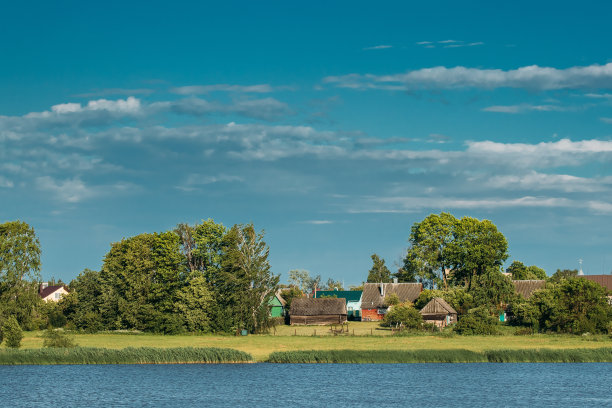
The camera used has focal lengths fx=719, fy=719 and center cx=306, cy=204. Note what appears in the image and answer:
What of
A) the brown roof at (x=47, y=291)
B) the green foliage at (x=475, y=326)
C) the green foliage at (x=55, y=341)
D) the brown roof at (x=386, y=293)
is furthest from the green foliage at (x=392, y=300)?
the brown roof at (x=47, y=291)

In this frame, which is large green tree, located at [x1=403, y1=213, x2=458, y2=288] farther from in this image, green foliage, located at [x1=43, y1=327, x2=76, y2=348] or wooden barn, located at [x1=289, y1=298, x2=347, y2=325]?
green foliage, located at [x1=43, y1=327, x2=76, y2=348]

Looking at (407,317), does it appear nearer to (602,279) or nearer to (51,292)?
(602,279)

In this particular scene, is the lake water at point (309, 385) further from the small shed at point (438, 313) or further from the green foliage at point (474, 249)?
the green foliage at point (474, 249)

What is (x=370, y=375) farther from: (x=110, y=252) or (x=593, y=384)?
(x=110, y=252)

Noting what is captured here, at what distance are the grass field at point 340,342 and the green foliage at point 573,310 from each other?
315 cm

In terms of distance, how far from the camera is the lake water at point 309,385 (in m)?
46.7

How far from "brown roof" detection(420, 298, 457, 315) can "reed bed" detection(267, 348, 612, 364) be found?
3335 centimetres

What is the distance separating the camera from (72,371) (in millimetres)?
61844

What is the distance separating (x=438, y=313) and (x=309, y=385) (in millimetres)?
49412

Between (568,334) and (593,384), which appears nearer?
(593,384)

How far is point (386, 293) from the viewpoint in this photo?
129 metres

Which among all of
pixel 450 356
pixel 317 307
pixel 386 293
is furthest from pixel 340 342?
pixel 386 293

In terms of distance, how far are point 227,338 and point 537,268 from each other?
311 ft

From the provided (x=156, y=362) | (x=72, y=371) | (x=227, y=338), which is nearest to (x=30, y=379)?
(x=72, y=371)
